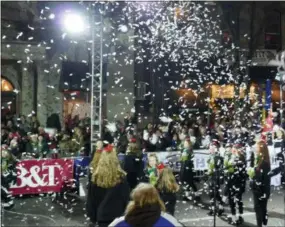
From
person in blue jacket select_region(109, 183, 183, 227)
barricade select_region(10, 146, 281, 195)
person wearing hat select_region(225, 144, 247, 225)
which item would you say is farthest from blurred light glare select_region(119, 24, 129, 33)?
person in blue jacket select_region(109, 183, 183, 227)

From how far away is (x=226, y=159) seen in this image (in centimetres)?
870

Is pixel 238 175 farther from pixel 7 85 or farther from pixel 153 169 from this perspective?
pixel 7 85

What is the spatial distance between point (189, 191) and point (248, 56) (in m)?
13.4

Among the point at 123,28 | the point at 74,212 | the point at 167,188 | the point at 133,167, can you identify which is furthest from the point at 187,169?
the point at 123,28

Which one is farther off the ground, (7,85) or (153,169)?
(7,85)

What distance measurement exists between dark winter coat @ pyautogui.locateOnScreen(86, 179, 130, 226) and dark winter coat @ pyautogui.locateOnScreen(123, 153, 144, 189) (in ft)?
14.6

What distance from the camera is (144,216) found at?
2.73 meters

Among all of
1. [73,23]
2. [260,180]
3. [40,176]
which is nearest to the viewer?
[260,180]

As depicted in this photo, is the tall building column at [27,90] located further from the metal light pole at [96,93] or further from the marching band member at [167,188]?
the marching band member at [167,188]

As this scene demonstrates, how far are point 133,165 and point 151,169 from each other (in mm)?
2447

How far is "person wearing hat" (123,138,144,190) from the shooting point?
10.1m

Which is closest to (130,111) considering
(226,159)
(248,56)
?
(248,56)

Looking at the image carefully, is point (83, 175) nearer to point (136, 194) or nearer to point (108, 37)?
point (136, 194)

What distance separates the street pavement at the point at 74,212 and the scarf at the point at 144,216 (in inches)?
215
